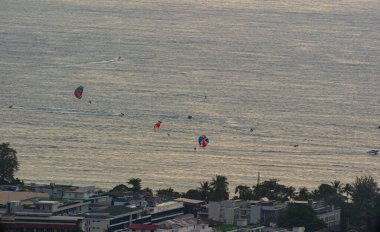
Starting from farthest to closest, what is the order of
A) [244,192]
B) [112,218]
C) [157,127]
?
[157,127], [244,192], [112,218]

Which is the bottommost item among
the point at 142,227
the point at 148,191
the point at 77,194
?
the point at 142,227

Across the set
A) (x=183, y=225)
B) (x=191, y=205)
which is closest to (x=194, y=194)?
(x=191, y=205)

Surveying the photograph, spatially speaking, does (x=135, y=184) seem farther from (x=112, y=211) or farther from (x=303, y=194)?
(x=112, y=211)

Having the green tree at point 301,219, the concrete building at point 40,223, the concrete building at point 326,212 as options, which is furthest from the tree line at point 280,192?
the concrete building at point 40,223

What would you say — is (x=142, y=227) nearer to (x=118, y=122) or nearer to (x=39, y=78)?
(x=118, y=122)

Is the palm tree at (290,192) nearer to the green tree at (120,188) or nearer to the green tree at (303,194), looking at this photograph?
the green tree at (303,194)

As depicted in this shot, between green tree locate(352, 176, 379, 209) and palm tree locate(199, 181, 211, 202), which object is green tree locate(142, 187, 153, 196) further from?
green tree locate(352, 176, 379, 209)

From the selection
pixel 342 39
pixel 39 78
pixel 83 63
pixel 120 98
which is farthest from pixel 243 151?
pixel 342 39
